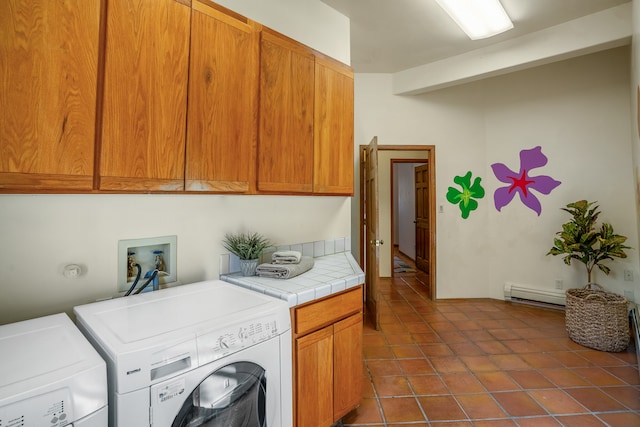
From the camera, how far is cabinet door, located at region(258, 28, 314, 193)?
1.70 metres

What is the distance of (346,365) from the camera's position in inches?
68.3

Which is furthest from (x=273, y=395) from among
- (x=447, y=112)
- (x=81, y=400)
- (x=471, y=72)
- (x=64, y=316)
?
(x=447, y=112)

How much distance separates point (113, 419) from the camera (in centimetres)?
86

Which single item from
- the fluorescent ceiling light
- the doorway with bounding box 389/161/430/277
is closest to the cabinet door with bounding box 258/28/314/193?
the fluorescent ceiling light

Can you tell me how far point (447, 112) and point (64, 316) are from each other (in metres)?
4.18

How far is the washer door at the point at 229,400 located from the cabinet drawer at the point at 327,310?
13.0 inches

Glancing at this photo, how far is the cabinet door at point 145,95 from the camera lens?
1.16 metres

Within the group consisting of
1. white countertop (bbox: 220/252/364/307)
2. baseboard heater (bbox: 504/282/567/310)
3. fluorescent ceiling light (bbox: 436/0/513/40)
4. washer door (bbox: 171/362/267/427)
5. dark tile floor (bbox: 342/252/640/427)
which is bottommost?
dark tile floor (bbox: 342/252/640/427)

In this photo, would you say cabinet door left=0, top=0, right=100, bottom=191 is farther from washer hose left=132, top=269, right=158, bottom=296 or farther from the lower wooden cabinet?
the lower wooden cabinet

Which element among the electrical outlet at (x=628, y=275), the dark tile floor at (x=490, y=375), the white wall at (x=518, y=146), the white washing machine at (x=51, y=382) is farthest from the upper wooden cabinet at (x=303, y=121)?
the electrical outlet at (x=628, y=275)

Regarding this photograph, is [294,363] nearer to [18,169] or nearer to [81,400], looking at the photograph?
[81,400]

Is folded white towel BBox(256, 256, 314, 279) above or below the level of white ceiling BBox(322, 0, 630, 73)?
below

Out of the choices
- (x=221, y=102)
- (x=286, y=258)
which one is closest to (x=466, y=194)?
(x=286, y=258)

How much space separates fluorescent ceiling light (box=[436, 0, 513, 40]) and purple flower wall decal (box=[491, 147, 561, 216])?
159 cm
